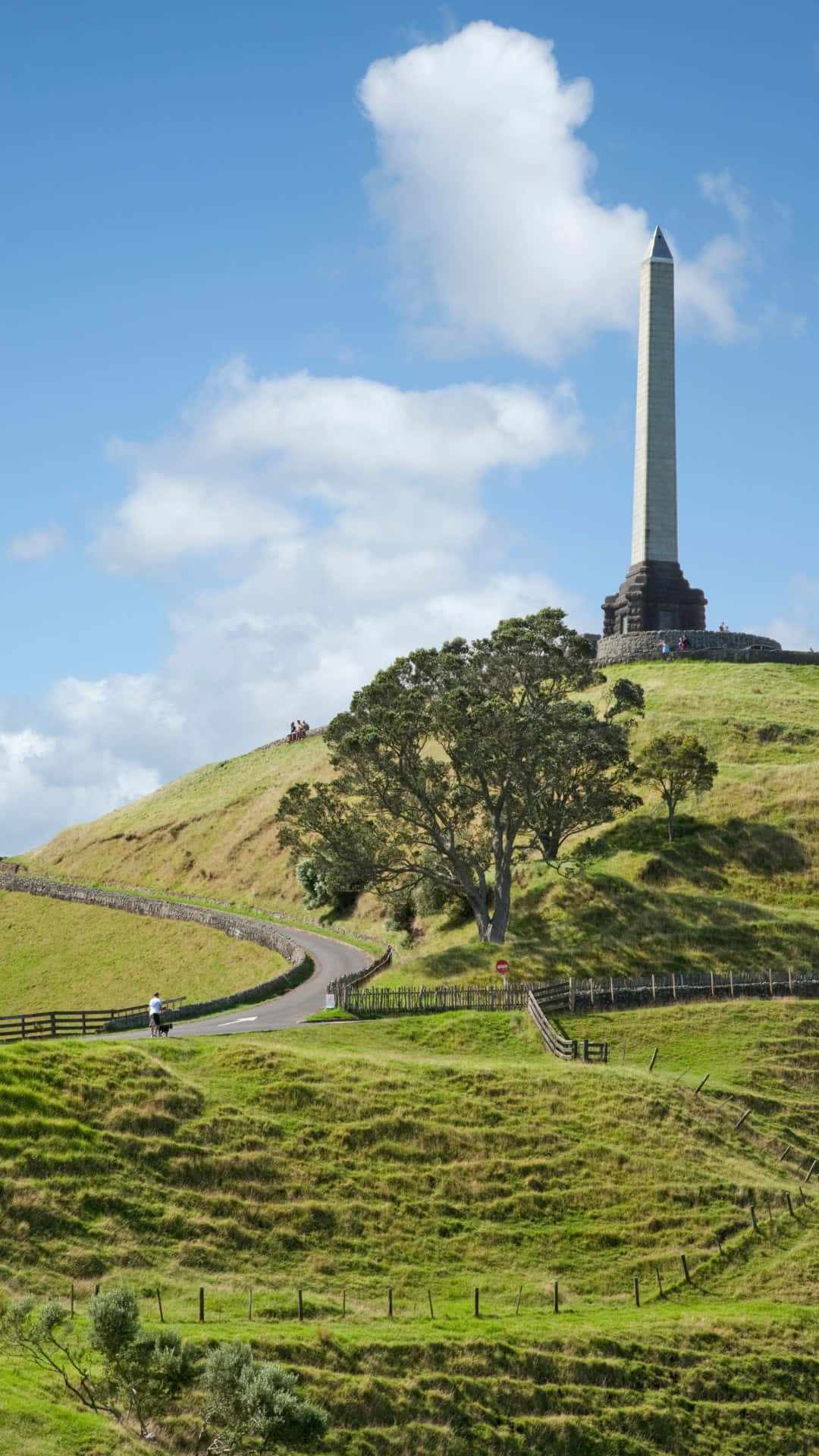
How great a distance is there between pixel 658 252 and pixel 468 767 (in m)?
48.0

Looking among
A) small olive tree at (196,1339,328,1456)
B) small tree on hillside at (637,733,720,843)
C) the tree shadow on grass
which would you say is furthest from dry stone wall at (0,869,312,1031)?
small olive tree at (196,1339,328,1456)

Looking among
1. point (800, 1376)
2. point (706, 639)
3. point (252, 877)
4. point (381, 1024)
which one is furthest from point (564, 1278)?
point (706, 639)

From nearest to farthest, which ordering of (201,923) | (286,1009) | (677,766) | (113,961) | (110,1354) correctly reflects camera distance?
(110,1354) < (286,1009) < (677,766) < (113,961) < (201,923)

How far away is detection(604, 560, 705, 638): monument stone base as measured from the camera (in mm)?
99000

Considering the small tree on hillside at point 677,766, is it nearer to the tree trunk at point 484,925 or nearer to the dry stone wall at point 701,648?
the tree trunk at point 484,925

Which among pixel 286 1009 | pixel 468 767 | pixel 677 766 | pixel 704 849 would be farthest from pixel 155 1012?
pixel 704 849

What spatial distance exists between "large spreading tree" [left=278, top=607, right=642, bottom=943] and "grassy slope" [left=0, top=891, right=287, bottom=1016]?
898cm

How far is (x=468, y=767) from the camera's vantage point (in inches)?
2576

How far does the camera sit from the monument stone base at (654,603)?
325ft

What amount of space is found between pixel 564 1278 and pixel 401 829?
32.9m

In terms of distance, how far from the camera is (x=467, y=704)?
6500cm

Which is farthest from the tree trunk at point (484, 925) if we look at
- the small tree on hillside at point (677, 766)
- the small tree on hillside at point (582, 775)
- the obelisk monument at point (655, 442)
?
the obelisk monument at point (655, 442)

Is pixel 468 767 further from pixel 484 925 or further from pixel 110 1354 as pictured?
pixel 110 1354

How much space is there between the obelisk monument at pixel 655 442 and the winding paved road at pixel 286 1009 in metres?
38.1
